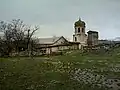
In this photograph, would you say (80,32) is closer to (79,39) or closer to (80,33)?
(80,33)

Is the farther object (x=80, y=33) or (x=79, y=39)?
(x=79, y=39)

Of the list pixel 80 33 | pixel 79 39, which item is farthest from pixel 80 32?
pixel 79 39

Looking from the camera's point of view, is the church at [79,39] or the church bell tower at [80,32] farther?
the church bell tower at [80,32]

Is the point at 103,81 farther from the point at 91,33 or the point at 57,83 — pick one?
the point at 91,33

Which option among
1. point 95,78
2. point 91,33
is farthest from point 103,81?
point 91,33

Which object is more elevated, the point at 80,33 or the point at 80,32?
the point at 80,32

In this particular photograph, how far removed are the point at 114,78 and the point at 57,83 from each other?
4.07 m

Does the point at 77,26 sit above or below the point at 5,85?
above

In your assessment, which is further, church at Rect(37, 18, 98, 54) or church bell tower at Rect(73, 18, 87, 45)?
church bell tower at Rect(73, 18, 87, 45)

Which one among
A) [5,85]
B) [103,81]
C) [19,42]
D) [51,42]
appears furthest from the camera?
[51,42]

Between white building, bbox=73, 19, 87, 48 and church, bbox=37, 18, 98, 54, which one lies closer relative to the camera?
church, bbox=37, 18, 98, 54

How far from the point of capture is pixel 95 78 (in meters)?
14.4

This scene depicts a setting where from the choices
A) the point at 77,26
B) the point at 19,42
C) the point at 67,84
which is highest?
the point at 77,26

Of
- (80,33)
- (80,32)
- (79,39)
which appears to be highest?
(80,32)
